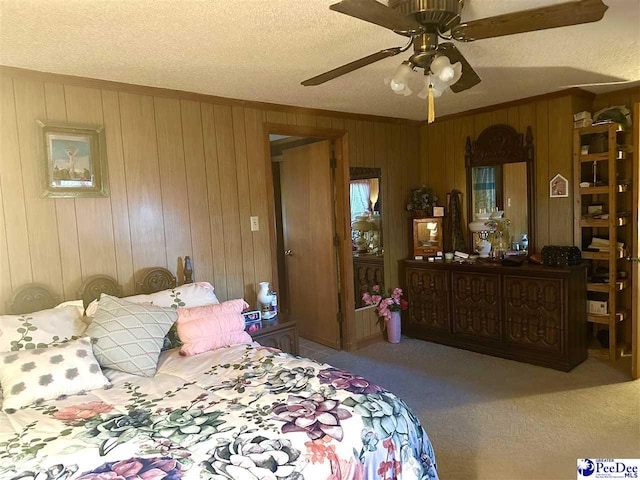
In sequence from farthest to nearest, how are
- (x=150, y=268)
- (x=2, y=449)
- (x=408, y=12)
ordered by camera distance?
(x=150, y=268)
(x=408, y=12)
(x=2, y=449)

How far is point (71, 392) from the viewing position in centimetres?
203

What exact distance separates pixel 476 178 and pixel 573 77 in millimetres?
1392

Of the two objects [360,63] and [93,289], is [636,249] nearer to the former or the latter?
[360,63]

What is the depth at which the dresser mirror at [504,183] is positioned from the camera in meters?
4.15

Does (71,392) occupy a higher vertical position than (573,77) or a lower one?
lower

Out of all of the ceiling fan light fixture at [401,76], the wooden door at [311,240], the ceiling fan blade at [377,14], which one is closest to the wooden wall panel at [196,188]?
the wooden door at [311,240]

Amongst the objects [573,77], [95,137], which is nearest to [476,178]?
[573,77]

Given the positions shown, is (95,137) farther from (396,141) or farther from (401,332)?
(401,332)

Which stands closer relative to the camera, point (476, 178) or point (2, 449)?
point (2, 449)


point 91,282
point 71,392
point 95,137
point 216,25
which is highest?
point 216,25

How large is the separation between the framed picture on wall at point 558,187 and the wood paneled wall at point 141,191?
85.1 inches

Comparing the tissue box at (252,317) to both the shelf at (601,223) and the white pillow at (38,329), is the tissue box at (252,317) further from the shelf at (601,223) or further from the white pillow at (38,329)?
the shelf at (601,223)

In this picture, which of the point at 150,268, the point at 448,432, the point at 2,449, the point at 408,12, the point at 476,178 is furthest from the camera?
the point at 476,178

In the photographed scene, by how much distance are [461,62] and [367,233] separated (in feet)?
9.11
